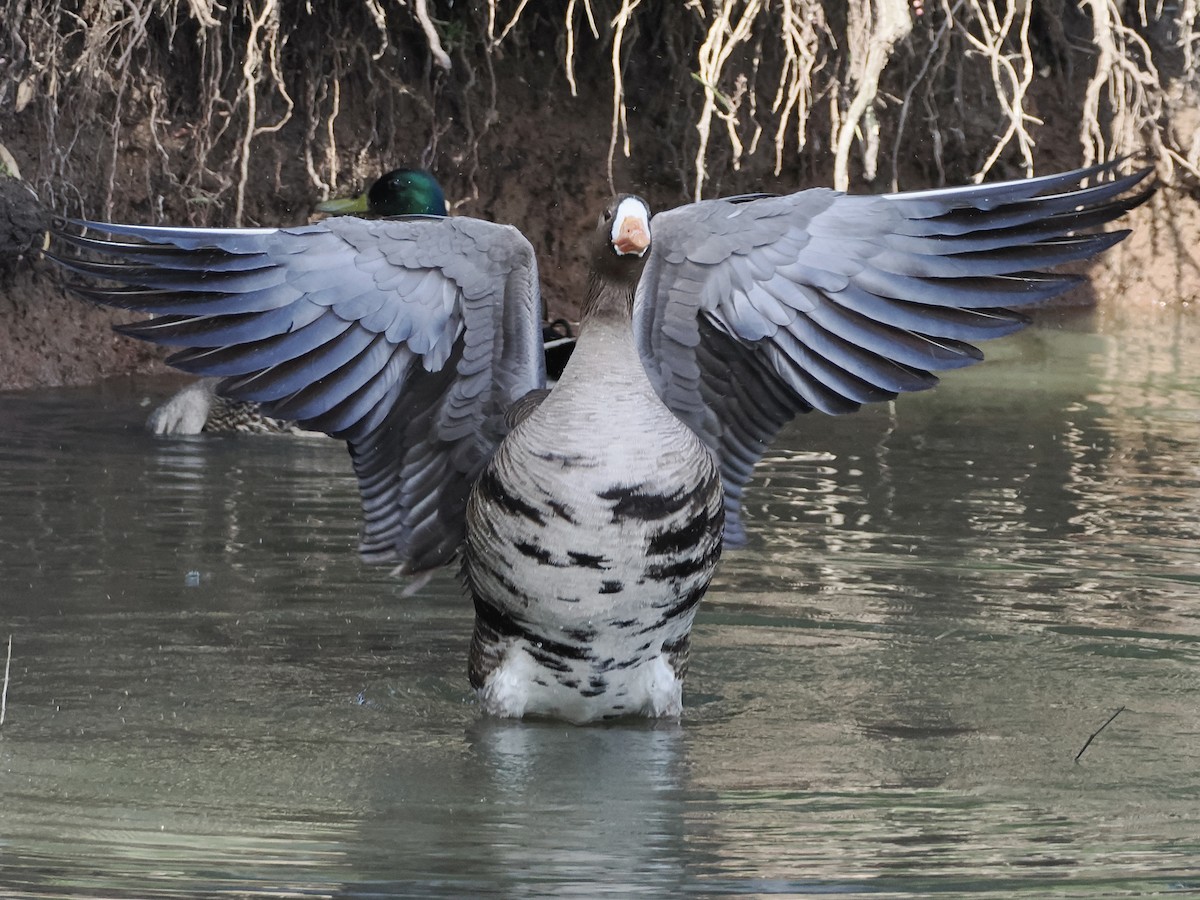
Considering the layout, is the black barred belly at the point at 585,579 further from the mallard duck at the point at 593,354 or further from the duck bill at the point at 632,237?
the duck bill at the point at 632,237

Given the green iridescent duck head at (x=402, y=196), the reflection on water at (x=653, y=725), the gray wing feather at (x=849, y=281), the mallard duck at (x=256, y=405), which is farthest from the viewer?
the green iridescent duck head at (x=402, y=196)

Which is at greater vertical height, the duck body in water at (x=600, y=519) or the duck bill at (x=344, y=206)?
the duck bill at (x=344, y=206)

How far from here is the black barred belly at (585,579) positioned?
3.93 metres

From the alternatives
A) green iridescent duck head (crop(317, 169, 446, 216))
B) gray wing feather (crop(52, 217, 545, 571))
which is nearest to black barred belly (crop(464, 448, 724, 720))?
gray wing feather (crop(52, 217, 545, 571))

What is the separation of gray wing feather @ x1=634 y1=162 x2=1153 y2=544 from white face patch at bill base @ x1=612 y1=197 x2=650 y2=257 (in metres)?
0.25

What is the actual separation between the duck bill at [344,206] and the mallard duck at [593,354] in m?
4.28

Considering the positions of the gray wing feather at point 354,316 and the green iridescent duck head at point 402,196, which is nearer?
the gray wing feather at point 354,316

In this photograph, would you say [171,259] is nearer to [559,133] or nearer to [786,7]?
Answer: [786,7]

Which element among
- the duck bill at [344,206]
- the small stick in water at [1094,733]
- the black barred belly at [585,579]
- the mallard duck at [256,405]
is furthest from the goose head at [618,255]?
the duck bill at [344,206]

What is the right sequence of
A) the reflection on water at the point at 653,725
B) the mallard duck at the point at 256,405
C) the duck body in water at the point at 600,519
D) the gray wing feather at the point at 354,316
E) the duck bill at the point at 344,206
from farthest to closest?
the duck bill at the point at 344,206 < the mallard duck at the point at 256,405 < the gray wing feather at the point at 354,316 < the duck body in water at the point at 600,519 < the reflection on water at the point at 653,725

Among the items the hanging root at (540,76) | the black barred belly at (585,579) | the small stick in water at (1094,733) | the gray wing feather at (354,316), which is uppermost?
the hanging root at (540,76)

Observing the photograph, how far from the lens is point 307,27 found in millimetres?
9664

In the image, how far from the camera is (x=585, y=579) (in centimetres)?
398

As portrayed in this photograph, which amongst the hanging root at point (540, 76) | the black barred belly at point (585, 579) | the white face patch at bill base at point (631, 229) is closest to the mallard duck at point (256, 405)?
the hanging root at point (540, 76)
